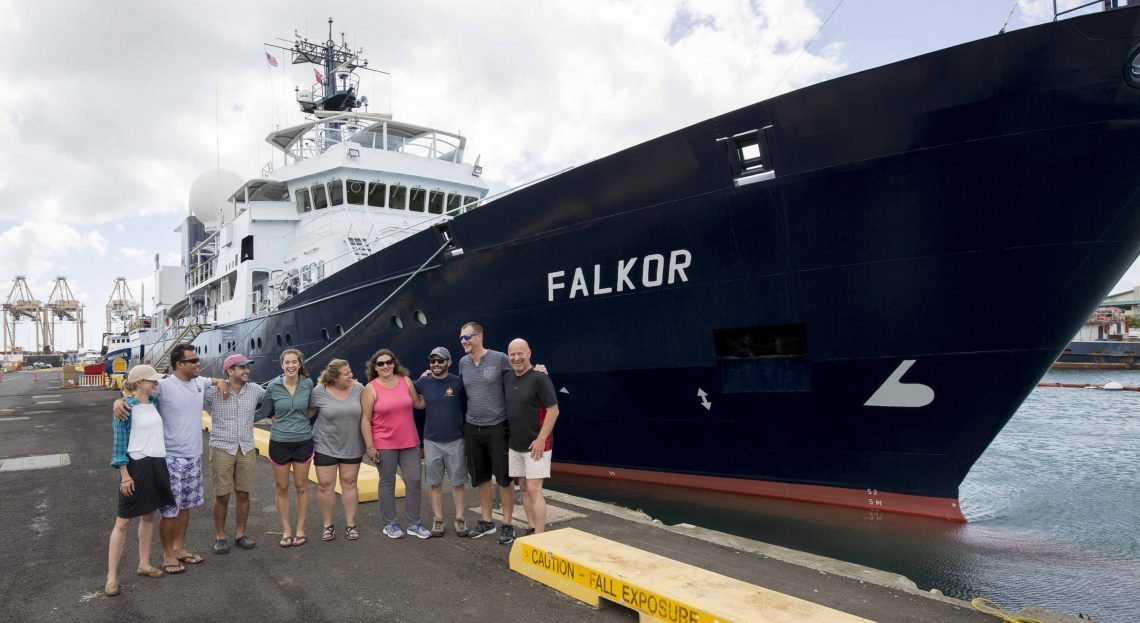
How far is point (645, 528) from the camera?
18.0ft

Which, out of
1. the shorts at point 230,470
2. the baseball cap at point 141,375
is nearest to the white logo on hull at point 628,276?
the shorts at point 230,470

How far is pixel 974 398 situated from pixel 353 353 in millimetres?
8743

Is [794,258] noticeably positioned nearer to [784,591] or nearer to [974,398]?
[974,398]

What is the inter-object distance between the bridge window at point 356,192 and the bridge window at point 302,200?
4.60ft

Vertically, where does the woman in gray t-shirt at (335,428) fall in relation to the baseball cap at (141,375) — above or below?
below

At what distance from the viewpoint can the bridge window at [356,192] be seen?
46.6 feet

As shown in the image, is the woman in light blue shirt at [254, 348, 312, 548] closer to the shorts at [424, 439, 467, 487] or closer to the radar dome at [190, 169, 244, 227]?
the shorts at [424, 439, 467, 487]

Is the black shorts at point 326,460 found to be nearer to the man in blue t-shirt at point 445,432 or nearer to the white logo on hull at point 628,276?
the man in blue t-shirt at point 445,432

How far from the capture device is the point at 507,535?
497 centimetres

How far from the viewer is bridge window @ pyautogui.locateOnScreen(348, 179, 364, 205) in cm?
1421

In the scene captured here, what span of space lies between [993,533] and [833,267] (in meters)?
3.59

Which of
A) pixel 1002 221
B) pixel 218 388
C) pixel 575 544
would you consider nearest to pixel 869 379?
pixel 1002 221

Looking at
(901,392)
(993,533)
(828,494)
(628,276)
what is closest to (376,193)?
(628,276)

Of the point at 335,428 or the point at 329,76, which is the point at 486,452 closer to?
the point at 335,428
